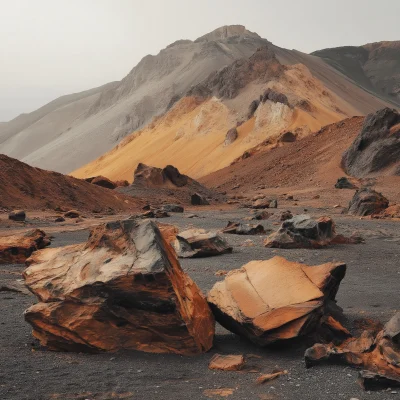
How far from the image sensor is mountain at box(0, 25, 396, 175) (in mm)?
50656

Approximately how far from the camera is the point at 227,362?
16.3ft

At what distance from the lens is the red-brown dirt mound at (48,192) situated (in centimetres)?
2094

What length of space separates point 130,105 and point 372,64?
5156 centimetres

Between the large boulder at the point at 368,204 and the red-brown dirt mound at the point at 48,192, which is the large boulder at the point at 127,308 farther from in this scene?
the red-brown dirt mound at the point at 48,192

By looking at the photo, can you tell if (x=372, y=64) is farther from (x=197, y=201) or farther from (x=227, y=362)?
(x=227, y=362)

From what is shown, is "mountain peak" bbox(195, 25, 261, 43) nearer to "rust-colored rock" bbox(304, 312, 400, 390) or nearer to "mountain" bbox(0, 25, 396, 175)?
"mountain" bbox(0, 25, 396, 175)

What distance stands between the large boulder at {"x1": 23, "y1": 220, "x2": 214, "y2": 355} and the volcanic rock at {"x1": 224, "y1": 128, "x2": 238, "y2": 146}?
39.8 metres

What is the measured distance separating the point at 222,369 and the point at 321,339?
3.39 ft

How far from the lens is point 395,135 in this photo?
1104 inches

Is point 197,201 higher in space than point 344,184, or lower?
higher

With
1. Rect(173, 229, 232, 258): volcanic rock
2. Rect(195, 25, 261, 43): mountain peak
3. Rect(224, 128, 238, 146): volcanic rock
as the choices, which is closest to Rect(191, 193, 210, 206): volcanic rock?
Rect(173, 229, 232, 258): volcanic rock

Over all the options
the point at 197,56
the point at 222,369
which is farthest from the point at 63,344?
the point at 197,56

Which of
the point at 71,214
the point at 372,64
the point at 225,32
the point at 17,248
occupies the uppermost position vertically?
the point at 225,32

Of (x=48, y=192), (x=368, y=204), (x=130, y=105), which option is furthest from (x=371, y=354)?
(x=130, y=105)
